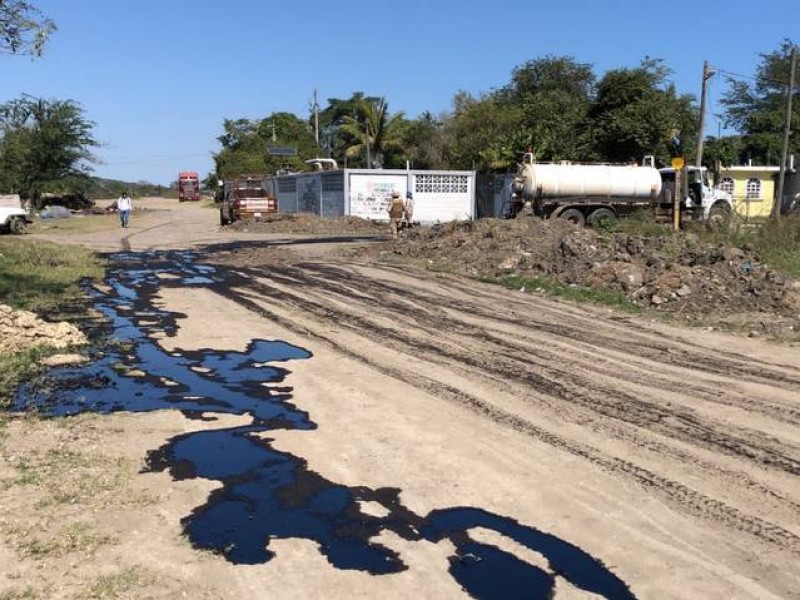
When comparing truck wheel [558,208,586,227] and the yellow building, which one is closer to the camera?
truck wheel [558,208,586,227]

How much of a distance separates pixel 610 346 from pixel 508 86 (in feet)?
199

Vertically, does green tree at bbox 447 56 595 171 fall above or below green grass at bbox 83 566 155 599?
above

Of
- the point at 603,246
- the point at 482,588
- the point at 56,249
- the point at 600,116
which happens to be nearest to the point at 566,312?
the point at 603,246

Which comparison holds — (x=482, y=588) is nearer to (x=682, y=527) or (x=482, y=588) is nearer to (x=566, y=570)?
(x=566, y=570)

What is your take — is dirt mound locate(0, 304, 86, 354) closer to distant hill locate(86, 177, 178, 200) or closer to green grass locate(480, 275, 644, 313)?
green grass locate(480, 275, 644, 313)

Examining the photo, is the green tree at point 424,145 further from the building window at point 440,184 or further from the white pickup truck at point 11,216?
the white pickup truck at point 11,216

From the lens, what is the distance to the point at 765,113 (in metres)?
64.4

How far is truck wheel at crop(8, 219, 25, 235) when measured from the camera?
31375 millimetres

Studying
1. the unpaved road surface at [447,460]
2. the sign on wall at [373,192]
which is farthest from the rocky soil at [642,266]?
the sign on wall at [373,192]

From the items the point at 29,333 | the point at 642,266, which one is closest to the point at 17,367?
the point at 29,333

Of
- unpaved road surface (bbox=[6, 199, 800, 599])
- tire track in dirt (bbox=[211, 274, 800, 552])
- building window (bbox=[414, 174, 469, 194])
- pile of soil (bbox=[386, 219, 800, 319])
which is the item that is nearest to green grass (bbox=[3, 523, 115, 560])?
unpaved road surface (bbox=[6, 199, 800, 599])

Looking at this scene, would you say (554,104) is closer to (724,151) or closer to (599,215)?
(724,151)

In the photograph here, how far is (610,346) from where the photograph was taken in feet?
32.1

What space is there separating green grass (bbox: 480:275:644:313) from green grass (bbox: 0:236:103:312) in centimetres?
851
